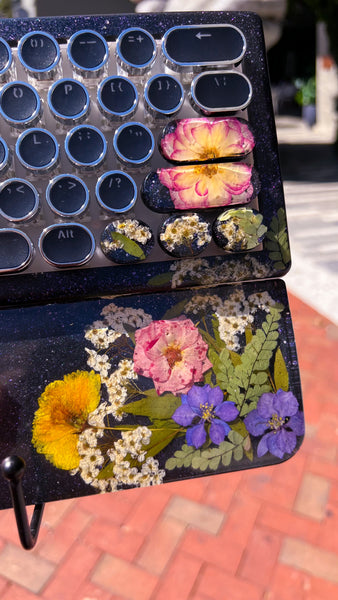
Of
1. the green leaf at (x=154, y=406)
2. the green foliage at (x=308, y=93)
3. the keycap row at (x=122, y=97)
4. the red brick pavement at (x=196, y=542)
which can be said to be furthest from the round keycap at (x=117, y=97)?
the green foliage at (x=308, y=93)

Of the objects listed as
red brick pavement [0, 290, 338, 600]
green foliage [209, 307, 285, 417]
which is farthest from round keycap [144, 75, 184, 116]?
red brick pavement [0, 290, 338, 600]

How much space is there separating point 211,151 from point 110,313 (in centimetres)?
26

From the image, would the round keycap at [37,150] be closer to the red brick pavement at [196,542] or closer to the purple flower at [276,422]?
the purple flower at [276,422]

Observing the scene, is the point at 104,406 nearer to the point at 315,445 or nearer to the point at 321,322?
the point at 315,445

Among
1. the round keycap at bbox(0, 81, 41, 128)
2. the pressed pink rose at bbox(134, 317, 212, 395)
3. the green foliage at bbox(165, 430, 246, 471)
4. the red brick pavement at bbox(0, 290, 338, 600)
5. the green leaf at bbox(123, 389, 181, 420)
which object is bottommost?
the red brick pavement at bbox(0, 290, 338, 600)

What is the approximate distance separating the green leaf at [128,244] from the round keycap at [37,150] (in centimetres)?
12

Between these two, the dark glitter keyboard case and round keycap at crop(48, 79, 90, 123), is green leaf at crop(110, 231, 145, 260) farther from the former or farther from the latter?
round keycap at crop(48, 79, 90, 123)

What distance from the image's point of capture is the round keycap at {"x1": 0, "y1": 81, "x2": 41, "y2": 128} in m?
0.62

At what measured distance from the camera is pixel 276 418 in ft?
2.31

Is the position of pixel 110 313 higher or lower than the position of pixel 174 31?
lower

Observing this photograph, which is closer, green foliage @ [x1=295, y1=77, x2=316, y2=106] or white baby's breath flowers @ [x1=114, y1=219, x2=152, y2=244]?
white baby's breath flowers @ [x1=114, y1=219, x2=152, y2=244]

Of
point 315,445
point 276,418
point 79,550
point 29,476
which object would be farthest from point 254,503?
point 29,476

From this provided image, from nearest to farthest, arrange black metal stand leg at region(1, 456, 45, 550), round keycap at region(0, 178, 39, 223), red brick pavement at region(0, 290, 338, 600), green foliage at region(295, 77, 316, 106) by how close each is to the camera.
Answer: black metal stand leg at region(1, 456, 45, 550)
round keycap at region(0, 178, 39, 223)
red brick pavement at region(0, 290, 338, 600)
green foliage at region(295, 77, 316, 106)

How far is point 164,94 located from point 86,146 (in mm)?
126
